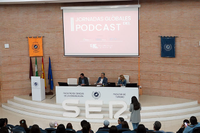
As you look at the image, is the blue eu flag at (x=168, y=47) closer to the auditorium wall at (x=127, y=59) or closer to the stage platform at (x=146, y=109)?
the auditorium wall at (x=127, y=59)

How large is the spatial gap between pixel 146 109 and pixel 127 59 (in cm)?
277

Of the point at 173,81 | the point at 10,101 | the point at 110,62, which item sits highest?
the point at 110,62

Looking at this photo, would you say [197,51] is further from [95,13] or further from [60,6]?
[60,6]

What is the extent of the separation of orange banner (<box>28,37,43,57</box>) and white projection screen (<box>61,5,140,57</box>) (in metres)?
1.15

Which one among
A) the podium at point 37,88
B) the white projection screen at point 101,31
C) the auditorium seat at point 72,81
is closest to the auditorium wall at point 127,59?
the white projection screen at point 101,31

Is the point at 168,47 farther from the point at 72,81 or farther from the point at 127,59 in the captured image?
the point at 72,81

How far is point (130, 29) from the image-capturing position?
10.6 meters

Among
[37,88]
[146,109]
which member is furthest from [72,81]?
[146,109]

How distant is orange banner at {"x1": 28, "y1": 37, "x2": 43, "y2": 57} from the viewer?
437 inches

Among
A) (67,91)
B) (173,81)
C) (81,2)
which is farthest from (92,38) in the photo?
(173,81)

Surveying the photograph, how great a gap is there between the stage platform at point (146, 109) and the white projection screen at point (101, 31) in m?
2.30

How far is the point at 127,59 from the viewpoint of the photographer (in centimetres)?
1084

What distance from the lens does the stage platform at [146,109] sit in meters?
8.54

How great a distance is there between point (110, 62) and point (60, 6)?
3.25 m
